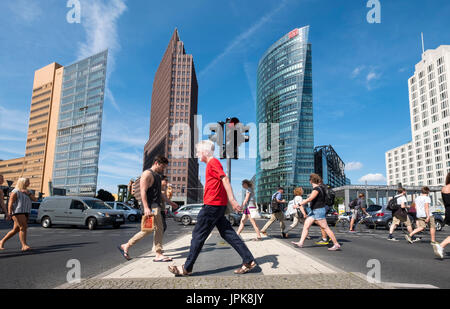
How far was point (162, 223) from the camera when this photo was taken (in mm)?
5270

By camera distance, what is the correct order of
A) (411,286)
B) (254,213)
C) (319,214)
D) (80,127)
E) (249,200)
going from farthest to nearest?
(80,127), (254,213), (249,200), (319,214), (411,286)

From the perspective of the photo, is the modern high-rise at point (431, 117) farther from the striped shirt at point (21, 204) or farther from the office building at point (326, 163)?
the striped shirt at point (21, 204)

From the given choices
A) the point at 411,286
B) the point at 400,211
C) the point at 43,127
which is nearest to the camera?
the point at 411,286

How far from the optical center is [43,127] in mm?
122250

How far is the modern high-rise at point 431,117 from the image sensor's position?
94000mm

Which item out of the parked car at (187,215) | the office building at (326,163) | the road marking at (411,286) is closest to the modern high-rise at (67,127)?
the office building at (326,163)

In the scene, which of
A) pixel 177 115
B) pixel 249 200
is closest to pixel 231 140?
pixel 249 200

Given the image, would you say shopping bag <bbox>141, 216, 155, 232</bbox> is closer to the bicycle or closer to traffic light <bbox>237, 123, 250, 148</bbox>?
traffic light <bbox>237, 123, 250, 148</bbox>

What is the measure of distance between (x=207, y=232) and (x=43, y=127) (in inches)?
5592

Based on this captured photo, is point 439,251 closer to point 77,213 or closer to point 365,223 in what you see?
point 365,223

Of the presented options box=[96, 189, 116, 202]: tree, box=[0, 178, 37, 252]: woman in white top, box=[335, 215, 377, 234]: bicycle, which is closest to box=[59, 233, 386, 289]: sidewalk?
box=[0, 178, 37, 252]: woman in white top

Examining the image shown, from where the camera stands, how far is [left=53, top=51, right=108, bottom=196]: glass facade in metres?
107

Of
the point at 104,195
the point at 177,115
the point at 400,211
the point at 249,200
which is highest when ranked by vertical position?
the point at 177,115
